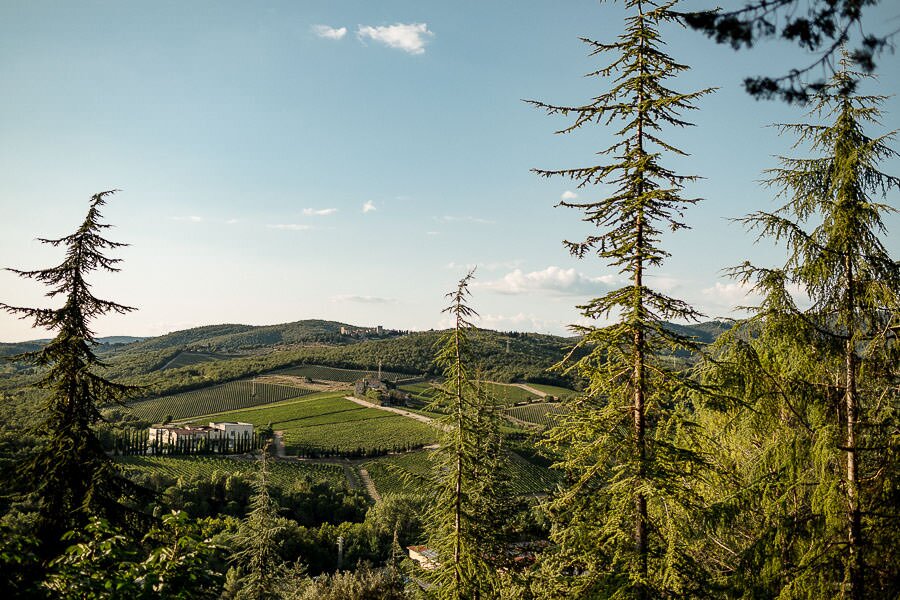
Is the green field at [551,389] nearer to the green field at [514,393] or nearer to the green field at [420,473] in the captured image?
the green field at [514,393]

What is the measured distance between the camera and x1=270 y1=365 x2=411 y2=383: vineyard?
107m

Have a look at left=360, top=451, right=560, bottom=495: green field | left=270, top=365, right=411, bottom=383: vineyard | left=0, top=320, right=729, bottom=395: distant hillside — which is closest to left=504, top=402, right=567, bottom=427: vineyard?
left=0, top=320, right=729, bottom=395: distant hillside

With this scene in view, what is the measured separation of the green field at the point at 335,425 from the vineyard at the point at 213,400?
5.27m

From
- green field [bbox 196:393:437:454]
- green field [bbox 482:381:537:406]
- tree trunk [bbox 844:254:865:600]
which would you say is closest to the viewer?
tree trunk [bbox 844:254:865:600]

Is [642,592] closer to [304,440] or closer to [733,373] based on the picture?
[733,373]

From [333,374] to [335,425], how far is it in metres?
39.8

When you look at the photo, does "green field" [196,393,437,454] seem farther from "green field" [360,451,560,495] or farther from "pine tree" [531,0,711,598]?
"pine tree" [531,0,711,598]

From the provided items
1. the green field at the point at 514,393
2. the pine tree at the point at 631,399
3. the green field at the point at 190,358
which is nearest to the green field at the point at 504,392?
the green field at the point at 514,393

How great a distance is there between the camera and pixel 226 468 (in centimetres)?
5416

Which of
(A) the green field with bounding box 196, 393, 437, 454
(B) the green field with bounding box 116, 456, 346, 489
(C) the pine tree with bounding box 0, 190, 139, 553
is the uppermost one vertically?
(C) the pine tree with bounding box 0, 190, 139, 553

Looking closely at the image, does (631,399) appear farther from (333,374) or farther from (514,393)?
(333,374)

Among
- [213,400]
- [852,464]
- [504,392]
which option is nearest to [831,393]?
[852,464]

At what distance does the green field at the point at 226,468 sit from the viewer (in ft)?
164

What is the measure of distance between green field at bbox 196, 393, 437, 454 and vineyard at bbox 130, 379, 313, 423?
5.27 metres
